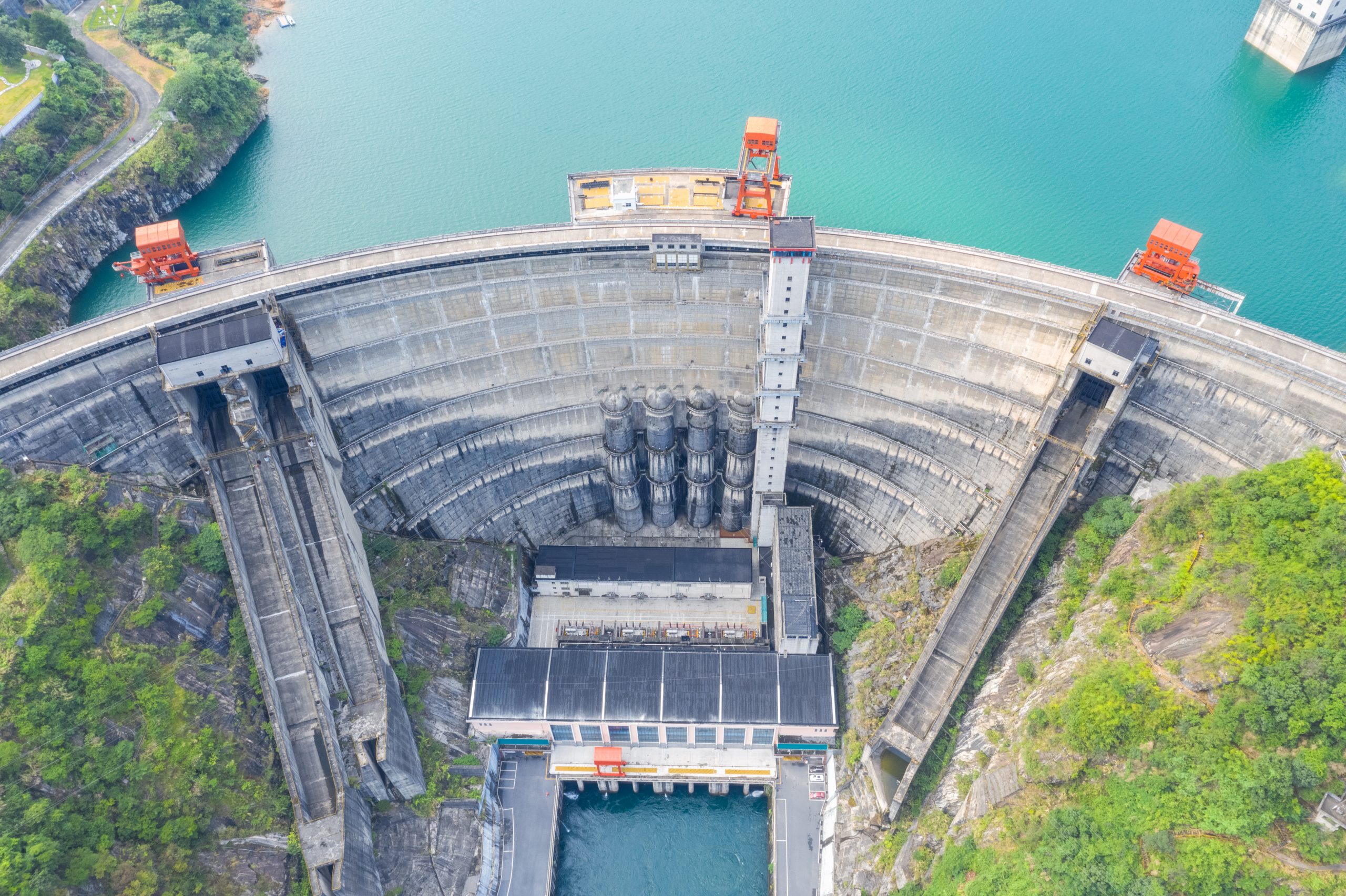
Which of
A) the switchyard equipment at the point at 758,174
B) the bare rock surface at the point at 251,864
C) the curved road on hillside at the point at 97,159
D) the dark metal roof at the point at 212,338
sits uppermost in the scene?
the curved road on hillside at the point at 97,159

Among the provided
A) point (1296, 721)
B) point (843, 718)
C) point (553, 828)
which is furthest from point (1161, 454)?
point (553, 828)

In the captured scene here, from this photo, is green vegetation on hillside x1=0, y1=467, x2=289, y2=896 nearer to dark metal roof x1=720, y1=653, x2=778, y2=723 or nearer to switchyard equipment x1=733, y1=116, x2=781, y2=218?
dark metal roof x1=720, y1=653, x2=778, y2=723

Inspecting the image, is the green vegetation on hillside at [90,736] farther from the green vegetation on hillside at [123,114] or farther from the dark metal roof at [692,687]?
the green vegetation on hillside at [123,114]

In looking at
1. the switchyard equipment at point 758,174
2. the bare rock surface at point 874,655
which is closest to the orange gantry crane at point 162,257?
the switchyard equipment at point 758,174

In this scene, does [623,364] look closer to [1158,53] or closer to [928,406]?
[928,406]

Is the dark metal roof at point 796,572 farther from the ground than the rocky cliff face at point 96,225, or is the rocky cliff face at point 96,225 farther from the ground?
the rocky cliff face at point 96,225

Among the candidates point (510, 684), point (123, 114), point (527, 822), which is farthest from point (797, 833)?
point (123, 114)

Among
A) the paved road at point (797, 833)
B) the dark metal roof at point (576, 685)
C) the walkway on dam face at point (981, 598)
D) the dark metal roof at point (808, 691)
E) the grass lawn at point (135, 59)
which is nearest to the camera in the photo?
the walkway on dam face at point (981, 598)
